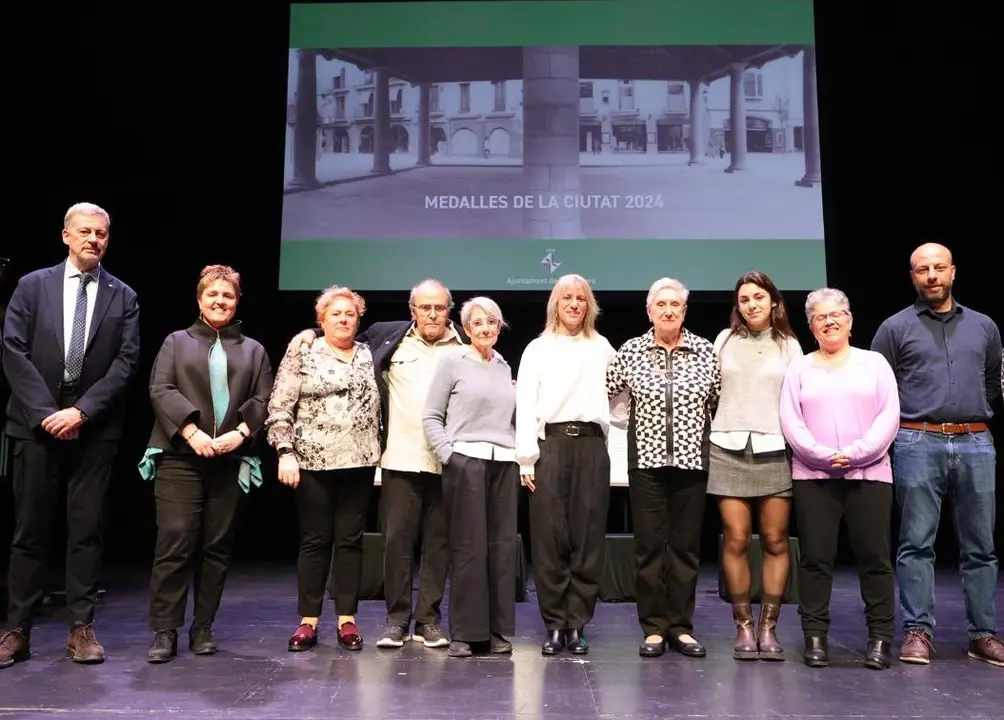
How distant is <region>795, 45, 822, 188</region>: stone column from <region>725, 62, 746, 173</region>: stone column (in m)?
0.35

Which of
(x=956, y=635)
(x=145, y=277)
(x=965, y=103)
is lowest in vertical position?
(x=956, y=635)

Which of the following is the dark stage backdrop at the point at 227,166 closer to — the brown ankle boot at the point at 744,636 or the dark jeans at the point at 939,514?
the dark jeans at the point at 939,514

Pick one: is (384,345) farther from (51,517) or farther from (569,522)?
(51,517)

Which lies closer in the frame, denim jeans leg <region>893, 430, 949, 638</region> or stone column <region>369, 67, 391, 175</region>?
denim jeans leg <region>893, 430, 949, 638</region>

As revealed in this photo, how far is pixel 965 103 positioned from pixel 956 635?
11.9 ft

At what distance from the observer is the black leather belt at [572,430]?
3457mm

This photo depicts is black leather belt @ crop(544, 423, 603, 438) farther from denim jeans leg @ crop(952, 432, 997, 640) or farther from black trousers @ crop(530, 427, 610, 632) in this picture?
denim jeans leg @ crop(952, 432, 997, 640)

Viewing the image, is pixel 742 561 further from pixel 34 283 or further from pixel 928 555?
pixel 34 283

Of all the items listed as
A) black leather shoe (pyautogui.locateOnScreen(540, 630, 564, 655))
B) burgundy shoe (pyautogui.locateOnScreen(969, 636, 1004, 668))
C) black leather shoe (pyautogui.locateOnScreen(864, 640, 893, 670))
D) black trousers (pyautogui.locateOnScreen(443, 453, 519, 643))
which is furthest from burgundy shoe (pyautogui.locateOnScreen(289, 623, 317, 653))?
burgundy shoe (pyautogui.locateOnScreen(969, 636, 1004, 668))

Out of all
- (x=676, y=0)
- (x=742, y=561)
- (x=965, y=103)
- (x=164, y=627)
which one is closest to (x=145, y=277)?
(x=164, y=627)

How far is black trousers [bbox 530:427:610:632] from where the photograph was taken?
3457 millimetres

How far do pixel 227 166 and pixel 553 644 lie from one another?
4056mm

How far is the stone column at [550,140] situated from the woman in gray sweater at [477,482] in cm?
A: 210

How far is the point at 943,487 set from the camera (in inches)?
135
